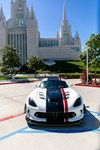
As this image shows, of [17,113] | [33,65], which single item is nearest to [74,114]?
[17,113]

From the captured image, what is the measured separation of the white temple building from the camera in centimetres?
9006

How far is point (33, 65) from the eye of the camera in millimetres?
38969

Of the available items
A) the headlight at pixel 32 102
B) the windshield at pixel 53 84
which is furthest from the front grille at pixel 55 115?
the windshield at pixel 53 84

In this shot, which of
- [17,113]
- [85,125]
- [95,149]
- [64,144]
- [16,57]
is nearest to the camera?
[95,149]

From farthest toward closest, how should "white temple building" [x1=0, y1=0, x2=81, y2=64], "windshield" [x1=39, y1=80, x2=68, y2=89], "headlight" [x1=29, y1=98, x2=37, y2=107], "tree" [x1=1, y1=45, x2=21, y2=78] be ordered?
"white temple building" [x1=0, y1=0, x2=81, y2=64]
"tree" [x1=1, y1=45, x2=21, y2=78]
"windshield" [x1=39, y1=80, x2=68, y2=89]
"headlight" [x1=29, y1=98, x2=37, y2=107]

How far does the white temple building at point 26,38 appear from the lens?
90062 millimetres

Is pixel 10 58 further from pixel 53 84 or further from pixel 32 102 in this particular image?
pixel 32 102

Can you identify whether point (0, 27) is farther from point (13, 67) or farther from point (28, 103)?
point (28, 103)

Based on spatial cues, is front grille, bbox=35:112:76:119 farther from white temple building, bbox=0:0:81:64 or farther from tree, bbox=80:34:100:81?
white temple building, bbox=0:0:81:64

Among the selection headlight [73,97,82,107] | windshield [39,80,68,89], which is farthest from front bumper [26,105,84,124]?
windshield [39,80,68,89]

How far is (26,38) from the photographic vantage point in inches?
3629

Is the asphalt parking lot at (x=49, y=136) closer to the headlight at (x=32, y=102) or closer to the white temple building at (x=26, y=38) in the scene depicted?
the headlight at (x=32, y=102)

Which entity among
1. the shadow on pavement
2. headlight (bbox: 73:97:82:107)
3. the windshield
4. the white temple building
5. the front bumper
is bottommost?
the shadow on pavement

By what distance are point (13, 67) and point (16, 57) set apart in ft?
5.50
